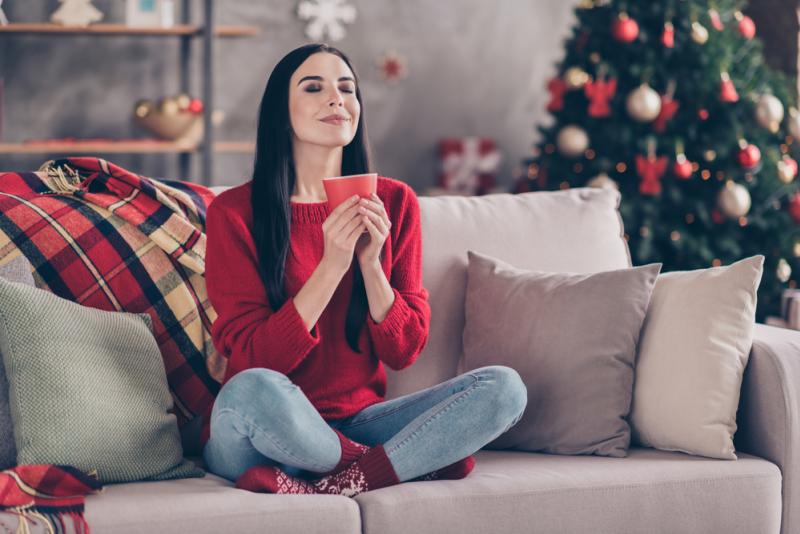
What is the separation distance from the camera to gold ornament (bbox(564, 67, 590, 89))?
406 centimetres

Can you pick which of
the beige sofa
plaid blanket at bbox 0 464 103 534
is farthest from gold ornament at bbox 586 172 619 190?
plaid blanket at bbox 0 464 103 534

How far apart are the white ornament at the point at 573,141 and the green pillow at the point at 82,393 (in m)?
2.46

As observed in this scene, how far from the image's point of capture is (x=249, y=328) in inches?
75.2

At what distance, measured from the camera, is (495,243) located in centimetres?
238

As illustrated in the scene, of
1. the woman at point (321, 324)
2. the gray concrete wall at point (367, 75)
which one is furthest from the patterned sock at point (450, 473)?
the gray concrete wall at point (367, 75)

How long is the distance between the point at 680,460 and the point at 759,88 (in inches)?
99.3

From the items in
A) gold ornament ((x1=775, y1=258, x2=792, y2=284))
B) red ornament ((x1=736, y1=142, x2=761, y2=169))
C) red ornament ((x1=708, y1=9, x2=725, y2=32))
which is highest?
red ornament ((x1=708, y1=9, x2=725, y2=32))

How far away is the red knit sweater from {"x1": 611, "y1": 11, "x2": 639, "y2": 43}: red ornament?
2.09 meters

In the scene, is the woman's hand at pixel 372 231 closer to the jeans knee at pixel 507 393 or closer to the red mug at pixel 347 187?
the red mug at pixel 347 187

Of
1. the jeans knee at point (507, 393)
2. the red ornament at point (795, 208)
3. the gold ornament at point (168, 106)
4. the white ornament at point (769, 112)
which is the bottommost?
the jeans knee at point (507, 393)

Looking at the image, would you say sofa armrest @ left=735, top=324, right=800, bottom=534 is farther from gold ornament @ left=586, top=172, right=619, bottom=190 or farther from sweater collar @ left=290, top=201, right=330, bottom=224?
gold ornament @ left=586, top=172, right=619, bottom=190

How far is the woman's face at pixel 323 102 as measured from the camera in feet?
6.65

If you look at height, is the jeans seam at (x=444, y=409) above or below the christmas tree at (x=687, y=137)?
below

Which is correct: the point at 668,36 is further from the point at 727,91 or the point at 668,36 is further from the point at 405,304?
the point at 405,304
